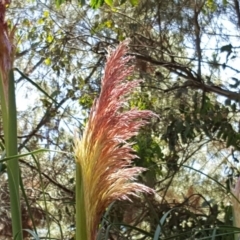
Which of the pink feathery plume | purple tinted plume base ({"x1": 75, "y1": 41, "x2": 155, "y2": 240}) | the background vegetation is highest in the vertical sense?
the background vegetation

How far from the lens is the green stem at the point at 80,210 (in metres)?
0.81

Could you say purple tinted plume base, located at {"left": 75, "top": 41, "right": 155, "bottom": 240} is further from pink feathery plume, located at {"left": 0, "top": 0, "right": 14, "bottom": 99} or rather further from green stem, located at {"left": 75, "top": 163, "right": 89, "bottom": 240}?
pink feathery plume, located at {"left": 0, "top": 0, "right": 14, "bottom": 99}

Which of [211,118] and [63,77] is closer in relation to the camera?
[211,118]

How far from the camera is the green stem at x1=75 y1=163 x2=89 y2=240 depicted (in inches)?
31.7

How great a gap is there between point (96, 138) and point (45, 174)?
7.84 ft

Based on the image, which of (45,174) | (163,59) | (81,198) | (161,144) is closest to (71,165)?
(45,174)

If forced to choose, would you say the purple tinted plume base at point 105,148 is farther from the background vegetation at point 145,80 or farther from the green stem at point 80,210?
the background vegetation at point 145,80

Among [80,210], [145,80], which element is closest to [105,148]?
[80,210]

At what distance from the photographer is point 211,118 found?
9.78 ft

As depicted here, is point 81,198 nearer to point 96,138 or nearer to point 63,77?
point 96,138

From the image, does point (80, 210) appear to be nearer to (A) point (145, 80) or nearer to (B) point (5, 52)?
(B) point (5, 52)

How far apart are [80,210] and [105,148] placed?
0.28ft

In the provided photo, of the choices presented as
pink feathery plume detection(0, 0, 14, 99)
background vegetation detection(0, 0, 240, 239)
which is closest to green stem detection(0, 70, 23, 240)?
pink feathery plume detection(0, 0, 14, 99)

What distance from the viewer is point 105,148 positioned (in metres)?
0.82
